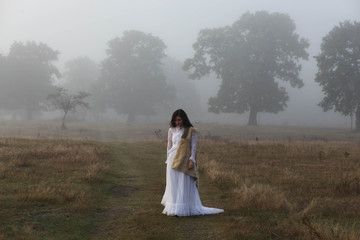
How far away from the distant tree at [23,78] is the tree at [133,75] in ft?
33.8

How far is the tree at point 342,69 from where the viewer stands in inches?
1586

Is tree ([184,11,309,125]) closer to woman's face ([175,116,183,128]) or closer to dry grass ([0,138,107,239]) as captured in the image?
dry grass ([0,138,107,239])

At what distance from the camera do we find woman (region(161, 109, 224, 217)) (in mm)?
8039

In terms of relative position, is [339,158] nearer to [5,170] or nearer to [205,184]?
[205,184]

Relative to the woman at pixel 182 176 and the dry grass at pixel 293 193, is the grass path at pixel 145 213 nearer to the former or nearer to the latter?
the woman at pixel 182 176

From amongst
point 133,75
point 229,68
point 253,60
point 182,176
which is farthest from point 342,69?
point 182,176

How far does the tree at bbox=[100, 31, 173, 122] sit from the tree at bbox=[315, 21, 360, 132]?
26748mm

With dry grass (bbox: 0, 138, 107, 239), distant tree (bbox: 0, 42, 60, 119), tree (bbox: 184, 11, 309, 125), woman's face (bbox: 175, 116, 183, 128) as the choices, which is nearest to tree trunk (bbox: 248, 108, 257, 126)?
tree (bbox: 184, 11, 309, 125)

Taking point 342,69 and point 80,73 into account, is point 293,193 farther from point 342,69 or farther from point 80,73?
point 80,73

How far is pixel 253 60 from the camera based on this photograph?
49.1m

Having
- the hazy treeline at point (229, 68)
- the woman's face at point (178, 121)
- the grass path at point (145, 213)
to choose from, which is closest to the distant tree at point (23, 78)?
the hazy treeline at point (229, 68)

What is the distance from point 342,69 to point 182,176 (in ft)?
125

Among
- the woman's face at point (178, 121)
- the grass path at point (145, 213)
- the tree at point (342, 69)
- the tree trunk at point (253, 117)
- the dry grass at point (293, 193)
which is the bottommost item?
the grass path at point (145, 213)

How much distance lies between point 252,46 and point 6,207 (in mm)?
45173
